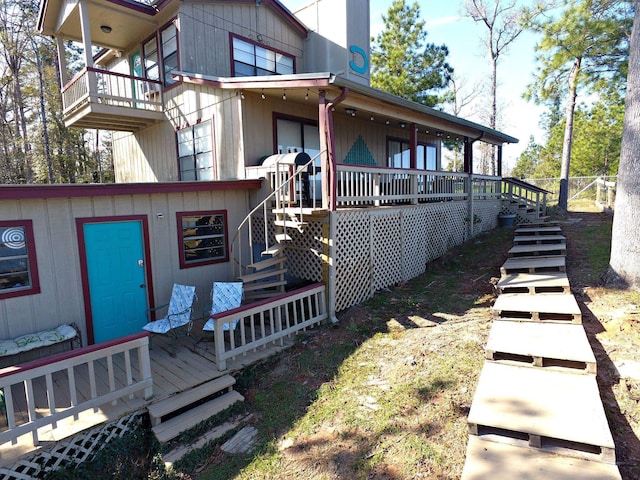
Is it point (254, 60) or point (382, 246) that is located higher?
point (254, 60)

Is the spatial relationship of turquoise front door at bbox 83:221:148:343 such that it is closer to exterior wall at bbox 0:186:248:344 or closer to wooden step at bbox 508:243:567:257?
exterior wall at bbox 0:186:248:344

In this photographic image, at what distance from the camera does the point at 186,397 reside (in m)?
4.54

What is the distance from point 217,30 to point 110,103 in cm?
345

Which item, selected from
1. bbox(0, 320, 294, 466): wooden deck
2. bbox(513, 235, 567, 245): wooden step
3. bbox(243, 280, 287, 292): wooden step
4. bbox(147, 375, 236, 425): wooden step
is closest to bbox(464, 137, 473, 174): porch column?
bbox(513, 235, 567, 245): wooden step

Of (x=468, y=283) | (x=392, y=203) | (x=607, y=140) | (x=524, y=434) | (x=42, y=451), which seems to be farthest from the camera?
(x=607, y=140)

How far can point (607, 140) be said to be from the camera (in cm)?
2491

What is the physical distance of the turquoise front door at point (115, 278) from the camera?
5.97 metres

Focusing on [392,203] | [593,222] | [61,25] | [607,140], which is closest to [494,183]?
[593,222]

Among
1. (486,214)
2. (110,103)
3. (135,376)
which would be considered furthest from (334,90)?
(486,214)

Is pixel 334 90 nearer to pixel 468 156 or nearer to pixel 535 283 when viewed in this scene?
pixel 535 283

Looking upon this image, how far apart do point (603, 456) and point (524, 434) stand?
0.51 m

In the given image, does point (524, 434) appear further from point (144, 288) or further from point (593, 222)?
point (593, 222)

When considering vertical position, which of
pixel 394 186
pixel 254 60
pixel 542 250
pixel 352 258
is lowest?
pixel 542 250

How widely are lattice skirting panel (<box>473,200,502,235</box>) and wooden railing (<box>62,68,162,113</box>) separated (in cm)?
1037
